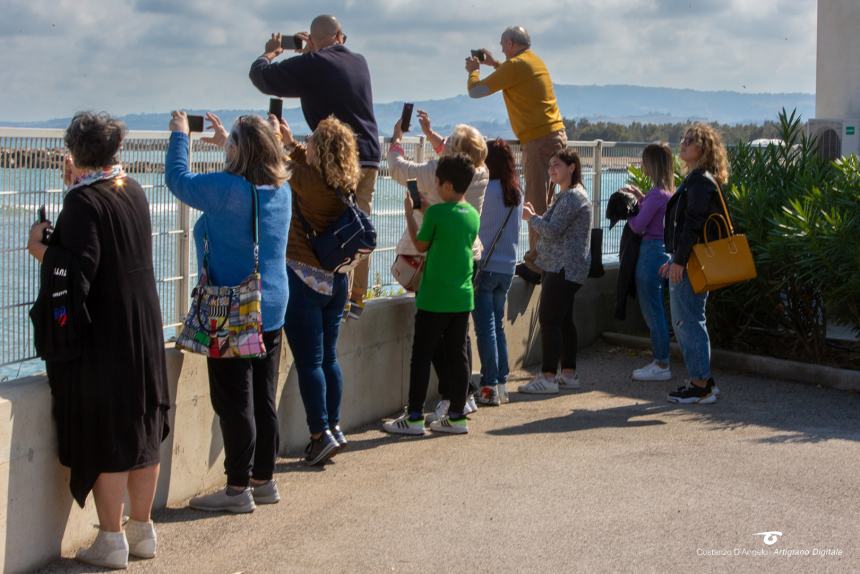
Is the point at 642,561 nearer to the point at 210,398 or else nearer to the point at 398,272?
the point at 210,398

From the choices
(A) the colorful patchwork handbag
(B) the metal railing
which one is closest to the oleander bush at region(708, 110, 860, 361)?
(B) the metal railing

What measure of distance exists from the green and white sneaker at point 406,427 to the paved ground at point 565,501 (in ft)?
0.33

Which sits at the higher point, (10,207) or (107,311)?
(10,207)

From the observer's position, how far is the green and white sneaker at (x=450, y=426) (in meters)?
8.05

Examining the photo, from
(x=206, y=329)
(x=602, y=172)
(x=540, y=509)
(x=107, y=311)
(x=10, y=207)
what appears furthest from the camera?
(x=602, y=172)

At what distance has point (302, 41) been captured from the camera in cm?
816

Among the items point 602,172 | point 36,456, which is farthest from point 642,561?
point 602,172

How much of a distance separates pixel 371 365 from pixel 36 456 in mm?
3337

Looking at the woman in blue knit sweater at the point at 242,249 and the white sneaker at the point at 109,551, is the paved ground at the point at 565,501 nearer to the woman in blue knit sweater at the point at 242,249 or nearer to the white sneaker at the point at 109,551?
the white sneaker at the point at 109,551

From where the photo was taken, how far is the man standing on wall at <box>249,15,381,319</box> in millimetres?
7930

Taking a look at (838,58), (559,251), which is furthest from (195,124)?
(838,58)

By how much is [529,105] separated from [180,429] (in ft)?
16.6

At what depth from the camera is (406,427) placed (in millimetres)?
8031

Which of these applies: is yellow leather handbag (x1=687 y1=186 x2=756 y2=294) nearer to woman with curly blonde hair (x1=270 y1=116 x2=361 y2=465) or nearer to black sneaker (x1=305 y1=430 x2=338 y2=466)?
woman with curly blonde hair (x1=270 y1=116 x2=361 y2=465)
